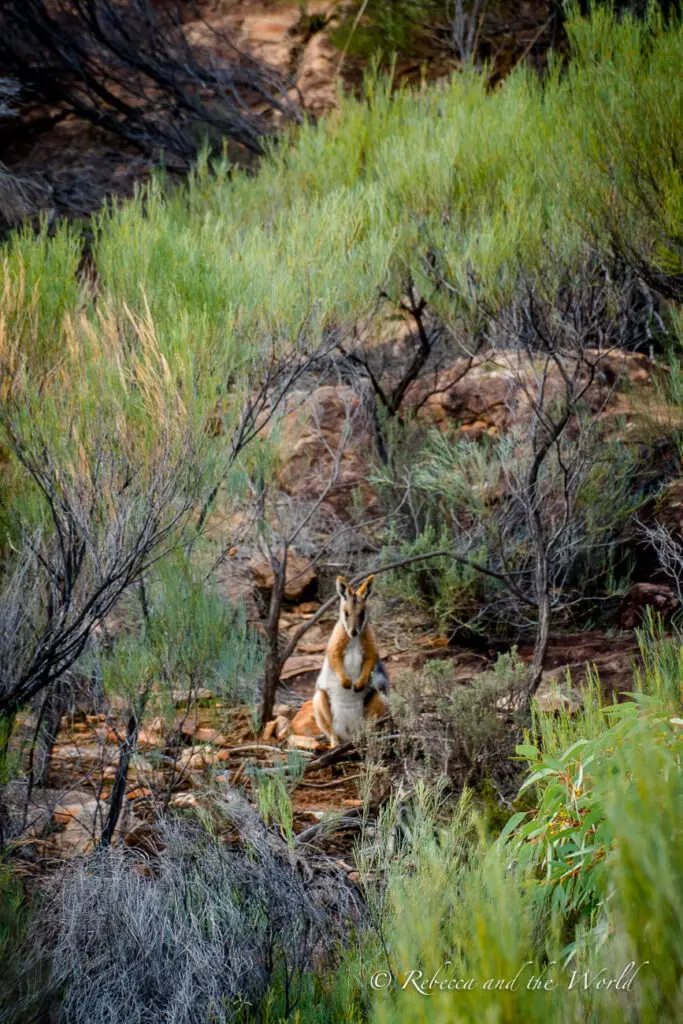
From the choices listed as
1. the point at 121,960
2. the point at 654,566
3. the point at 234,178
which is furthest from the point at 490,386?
the point at 121,960

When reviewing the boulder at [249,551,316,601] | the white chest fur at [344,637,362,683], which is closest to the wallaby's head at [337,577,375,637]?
the white chest fur at [344,637,362,683]

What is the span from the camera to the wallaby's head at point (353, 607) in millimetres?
6312

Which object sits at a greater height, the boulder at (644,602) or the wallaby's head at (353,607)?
the wallaby's head at (353,607)

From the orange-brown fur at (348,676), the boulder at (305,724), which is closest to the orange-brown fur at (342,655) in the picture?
the orange-brown fur at (348,676)

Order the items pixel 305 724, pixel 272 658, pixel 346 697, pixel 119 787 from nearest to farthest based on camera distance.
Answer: pixel 119 787
pixel 346 697
pixel 305 724
pixel 272 658

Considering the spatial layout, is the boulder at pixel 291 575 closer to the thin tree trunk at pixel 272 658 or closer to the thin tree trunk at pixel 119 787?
the thin tree trunk at pixel 272 658

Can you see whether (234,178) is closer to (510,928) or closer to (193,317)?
(193,317)

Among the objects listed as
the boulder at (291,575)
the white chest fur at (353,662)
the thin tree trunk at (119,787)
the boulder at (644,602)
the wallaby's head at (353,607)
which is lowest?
the thin tree trunk at (119,787)

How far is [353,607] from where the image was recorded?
6.37m

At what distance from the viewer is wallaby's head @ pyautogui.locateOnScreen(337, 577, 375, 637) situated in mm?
6312

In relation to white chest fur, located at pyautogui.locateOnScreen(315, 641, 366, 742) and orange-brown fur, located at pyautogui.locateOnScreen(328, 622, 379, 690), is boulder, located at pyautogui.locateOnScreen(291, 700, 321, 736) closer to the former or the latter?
white chest fur, located at pyautogui.locateOnScreen(315, 641, 366, 742)

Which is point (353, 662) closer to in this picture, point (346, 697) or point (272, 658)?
point (346, 697)

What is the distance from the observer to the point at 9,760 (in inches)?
167

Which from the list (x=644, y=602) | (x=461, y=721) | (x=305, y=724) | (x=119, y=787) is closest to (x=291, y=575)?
(x=305, y=724)
